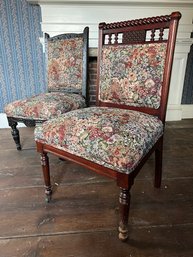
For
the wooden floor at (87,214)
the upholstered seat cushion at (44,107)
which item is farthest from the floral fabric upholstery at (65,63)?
the wooden floor at (87,214)

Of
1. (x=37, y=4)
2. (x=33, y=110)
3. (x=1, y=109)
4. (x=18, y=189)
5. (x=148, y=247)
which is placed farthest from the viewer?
(x=1, y=109)

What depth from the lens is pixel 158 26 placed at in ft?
3.32

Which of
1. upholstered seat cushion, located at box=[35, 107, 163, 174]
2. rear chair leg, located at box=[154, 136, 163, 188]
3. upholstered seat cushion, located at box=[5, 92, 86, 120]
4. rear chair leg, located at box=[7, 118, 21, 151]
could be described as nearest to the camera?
upholstered seat cushion, located at box=[35, 107, 163, 174]

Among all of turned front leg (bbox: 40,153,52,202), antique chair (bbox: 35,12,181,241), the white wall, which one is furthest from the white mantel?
turned front leg (bbox: 40,153,52,202)

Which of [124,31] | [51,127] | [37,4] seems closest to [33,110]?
[51,127]

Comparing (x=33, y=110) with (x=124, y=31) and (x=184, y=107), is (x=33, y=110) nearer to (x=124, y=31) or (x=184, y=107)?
(x=124, y=31)

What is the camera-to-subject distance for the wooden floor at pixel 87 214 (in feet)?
2.86

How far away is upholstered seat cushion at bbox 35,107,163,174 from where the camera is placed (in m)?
0.76

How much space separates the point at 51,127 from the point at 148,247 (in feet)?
2.28

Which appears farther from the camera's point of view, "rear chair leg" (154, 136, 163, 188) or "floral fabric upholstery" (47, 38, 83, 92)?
"floral fabric upholstery" (47, 38, 83, 92)

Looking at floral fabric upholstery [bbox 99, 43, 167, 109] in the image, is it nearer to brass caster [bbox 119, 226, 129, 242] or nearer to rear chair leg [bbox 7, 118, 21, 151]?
brass caster [bbox 119, 226, 129, 242]

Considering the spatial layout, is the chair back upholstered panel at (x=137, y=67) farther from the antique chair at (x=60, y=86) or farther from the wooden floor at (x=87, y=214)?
the wooden floor at (x=87, y=214)

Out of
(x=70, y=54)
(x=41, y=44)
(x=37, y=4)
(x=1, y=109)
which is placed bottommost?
(x=1, y=109)

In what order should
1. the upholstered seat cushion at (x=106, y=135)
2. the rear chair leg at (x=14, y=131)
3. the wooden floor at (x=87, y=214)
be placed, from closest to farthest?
the upholstered seat cushion at (x=106, y=135)
the wooden floor at (x=87, y=214)
the rear chair leg at (x=14, y=131)
